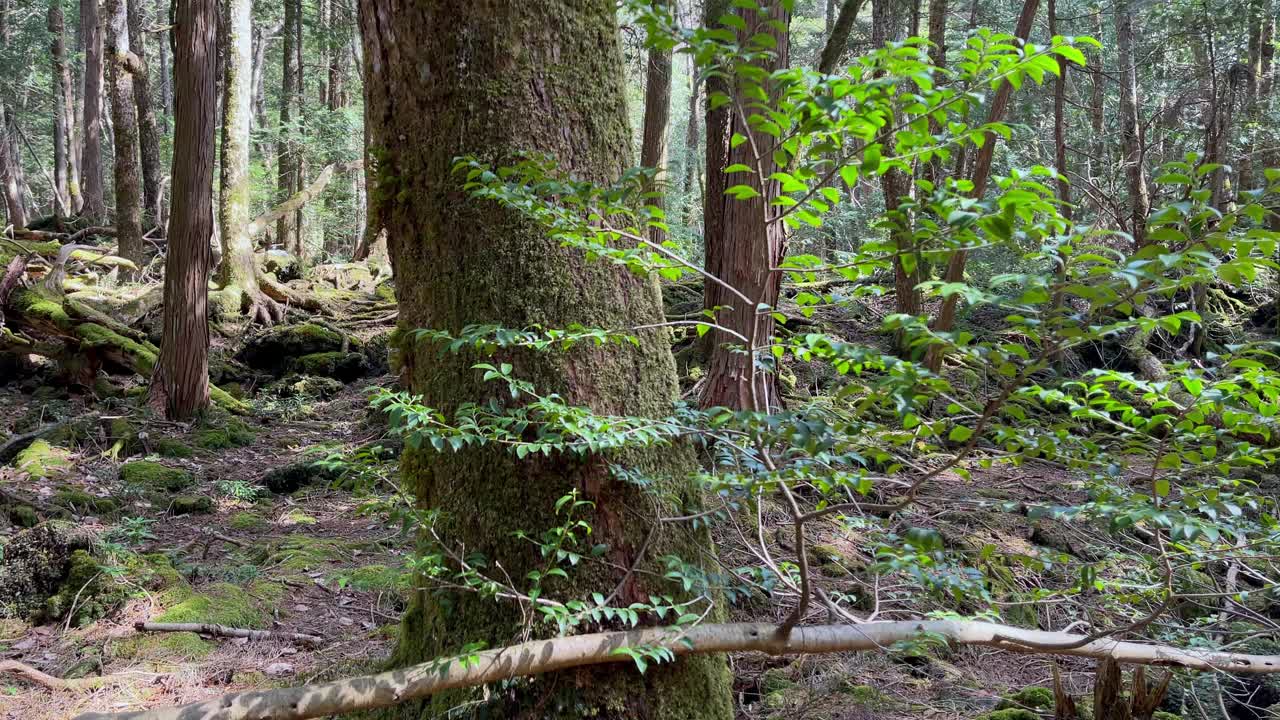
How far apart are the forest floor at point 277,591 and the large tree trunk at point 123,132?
532 cm

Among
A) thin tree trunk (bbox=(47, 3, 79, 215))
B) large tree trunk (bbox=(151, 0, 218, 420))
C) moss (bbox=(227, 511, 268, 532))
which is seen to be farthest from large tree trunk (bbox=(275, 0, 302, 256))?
moss (bbox=(227, 511, 268, 532))

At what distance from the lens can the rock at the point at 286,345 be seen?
10492mm

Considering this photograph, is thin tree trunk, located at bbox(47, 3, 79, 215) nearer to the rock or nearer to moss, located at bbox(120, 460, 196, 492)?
the rock

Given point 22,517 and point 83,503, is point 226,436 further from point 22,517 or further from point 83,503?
point 22,517

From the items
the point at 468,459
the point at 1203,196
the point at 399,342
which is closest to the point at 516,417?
the point at 468,459

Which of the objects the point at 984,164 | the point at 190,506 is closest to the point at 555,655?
the point at 190,506

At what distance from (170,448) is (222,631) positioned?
4278 mm

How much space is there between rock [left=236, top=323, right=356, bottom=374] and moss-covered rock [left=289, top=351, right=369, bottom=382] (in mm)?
170

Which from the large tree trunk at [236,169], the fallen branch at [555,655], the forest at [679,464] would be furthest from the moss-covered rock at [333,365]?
the fallen branch at [555,655]

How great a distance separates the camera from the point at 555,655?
1998 mm

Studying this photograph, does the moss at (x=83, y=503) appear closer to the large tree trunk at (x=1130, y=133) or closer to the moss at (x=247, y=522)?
the moss at (x=247, y=522)

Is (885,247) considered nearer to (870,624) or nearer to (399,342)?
(870,624)

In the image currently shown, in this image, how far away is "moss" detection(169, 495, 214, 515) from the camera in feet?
18.5

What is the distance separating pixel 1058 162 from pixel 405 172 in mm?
9536
